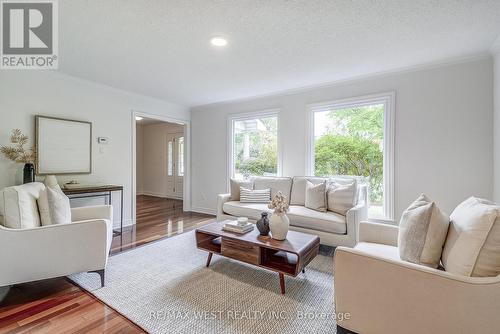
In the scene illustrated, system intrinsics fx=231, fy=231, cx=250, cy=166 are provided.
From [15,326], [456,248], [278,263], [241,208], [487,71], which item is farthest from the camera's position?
[241,208]

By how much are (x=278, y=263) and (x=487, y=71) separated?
3207 millimetres

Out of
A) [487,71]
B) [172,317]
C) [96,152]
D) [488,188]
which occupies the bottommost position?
[172,317]

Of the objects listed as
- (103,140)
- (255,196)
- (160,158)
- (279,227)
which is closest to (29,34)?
(103,140)

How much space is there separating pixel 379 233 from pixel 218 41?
2392mm

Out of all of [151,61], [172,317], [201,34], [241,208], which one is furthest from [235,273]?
[151,61]

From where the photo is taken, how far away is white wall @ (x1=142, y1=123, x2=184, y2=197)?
281 inches

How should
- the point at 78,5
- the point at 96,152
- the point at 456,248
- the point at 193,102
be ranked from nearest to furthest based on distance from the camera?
the point at 456,248 → the point at 78,5 → the point at 96,152 → the point at 193,102

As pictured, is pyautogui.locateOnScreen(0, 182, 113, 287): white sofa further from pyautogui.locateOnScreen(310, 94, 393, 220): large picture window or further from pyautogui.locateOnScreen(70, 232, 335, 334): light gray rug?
pyautogui.locateOnScreen(310, 94, 393, 220): large picture window

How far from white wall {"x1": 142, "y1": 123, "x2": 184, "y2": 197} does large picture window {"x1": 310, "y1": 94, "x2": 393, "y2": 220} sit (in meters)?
4.56

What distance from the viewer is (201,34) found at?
2.24m

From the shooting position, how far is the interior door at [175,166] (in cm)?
682

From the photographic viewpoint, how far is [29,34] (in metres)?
2.23

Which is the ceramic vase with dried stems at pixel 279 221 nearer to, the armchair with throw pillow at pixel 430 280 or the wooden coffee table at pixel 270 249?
the wooden coffee table at pixel 270 249

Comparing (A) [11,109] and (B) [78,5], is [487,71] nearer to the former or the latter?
(B) [78,5]
